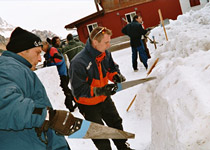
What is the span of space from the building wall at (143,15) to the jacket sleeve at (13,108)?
22338 millimetres

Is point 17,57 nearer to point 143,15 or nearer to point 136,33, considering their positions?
point 136,33

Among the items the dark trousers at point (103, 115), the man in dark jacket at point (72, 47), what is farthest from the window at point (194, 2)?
the dark trousers at point (103, 115)

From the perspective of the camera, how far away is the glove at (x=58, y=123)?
Result: 4.80 ft

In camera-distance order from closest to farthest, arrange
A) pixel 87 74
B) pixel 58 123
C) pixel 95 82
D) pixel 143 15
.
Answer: pixel 58 123, pixel 87 74, pixel 95 82, pixel 143 15

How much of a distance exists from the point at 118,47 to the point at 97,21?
8029 mm

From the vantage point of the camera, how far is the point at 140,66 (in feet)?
27.6

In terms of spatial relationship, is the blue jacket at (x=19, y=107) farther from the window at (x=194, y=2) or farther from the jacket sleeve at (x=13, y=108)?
the window at (x=194, y=2)

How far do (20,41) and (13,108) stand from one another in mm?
715

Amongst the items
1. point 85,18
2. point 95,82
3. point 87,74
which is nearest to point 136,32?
point 95,82

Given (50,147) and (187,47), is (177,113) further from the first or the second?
(187,47)

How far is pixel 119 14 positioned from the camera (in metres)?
23.1

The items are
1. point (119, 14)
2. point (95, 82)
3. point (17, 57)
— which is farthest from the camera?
point (119, 14)

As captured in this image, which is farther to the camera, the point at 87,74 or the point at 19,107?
the point at 87,74

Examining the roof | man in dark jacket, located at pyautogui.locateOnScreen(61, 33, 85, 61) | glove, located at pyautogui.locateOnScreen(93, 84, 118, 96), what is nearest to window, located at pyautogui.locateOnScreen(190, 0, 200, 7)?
the roof
